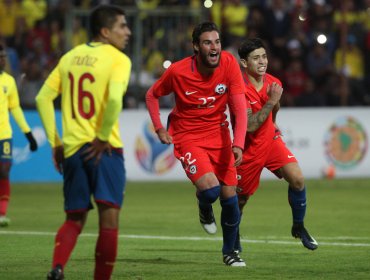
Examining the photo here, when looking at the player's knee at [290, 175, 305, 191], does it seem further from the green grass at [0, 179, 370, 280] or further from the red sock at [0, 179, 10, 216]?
the red sock at [0, 179, 10, 216]

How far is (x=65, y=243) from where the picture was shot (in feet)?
26.2

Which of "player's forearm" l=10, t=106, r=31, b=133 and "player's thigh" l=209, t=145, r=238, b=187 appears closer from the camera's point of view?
"player's thigh" l=209, t=145, r=238, b=187

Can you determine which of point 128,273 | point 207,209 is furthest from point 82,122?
point 207,209

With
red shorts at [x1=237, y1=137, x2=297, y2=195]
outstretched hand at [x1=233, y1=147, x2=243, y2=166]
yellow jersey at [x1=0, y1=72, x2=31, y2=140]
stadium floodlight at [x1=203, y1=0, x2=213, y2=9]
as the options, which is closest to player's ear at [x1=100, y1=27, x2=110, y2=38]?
outstretched hand at [x1=233, y1=147, x2=243, y2=166]

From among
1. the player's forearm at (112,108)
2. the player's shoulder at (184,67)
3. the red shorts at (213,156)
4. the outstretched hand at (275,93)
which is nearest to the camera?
the player's forearm at (112,108)

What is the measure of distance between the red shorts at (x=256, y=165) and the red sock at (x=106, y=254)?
340 centimetres

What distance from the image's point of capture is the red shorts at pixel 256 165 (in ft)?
36.7

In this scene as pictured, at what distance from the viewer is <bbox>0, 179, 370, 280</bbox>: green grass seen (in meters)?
9.81

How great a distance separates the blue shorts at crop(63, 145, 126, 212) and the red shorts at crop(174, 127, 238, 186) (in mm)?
2273

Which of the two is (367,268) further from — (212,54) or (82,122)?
(82,122)

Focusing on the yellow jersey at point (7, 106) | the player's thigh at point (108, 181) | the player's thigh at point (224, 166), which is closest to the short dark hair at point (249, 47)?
the player's thigh at point (224, 166)

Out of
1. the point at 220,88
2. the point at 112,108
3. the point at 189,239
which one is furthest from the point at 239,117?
the point at 189,239

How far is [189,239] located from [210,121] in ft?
9.41

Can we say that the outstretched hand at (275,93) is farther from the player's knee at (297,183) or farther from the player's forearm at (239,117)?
the player's knee at (297,183)
